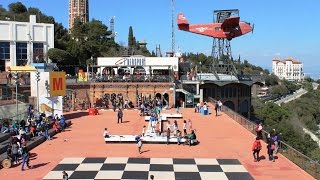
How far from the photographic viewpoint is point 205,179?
16.8 m

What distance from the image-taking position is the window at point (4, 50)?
58575 millimetres

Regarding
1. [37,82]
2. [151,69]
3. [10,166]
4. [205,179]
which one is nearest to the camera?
[205,179]

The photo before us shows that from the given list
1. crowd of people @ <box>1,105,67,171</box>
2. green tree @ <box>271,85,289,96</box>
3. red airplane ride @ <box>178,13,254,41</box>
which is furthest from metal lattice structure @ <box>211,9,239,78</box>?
green tree @ <box>271,85,289,96</box>

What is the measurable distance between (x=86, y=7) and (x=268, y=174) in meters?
160

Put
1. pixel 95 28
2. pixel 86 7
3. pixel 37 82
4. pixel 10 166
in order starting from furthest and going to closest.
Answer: pixel 86 7
pixel 95 28
pixel 37 82
pixel 10 166

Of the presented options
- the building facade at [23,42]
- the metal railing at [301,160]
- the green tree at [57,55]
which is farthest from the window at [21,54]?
the metal railing at [301,160]

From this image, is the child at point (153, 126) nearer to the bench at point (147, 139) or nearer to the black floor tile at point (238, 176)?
the bench at point (147, 139)

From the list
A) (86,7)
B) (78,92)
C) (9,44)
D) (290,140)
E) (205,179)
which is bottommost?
(290,140)

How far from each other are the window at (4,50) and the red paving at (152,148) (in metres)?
31.0

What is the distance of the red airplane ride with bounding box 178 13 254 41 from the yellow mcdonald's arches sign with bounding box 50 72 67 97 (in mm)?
20475

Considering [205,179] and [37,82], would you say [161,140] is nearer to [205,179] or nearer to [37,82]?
[205,179]

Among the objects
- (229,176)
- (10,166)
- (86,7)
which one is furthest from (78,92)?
(86,7)

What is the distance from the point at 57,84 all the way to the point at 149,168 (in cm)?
1542

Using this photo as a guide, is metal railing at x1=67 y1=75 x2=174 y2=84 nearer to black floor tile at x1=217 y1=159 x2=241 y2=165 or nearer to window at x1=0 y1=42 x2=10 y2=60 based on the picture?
window at x1=0 y1=42 x2=10 y2=60
